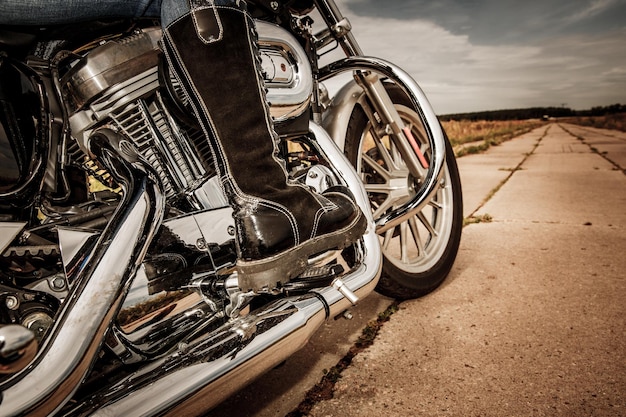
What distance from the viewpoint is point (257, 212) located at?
88cm

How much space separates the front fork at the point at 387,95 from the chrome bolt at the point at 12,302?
98cm

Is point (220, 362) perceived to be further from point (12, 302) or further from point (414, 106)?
point (414, 106)

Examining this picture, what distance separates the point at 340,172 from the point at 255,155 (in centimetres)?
43

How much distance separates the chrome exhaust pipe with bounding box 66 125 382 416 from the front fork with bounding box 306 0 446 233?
46 cm

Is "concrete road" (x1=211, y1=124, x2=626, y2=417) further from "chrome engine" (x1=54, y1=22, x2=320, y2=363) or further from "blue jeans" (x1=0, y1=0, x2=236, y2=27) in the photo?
"blue jeans" (x1=0, y1=0, x2=236, y2=27)

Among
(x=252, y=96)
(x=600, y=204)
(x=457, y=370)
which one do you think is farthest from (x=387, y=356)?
(x=600, y=204)

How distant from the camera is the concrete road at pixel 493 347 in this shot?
101 centimetres

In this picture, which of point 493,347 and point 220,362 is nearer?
point 220,362

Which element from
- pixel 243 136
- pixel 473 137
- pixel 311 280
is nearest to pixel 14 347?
pixel 243 136

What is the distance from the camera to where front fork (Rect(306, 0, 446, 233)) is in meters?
1.40

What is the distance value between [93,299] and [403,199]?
1.34 m

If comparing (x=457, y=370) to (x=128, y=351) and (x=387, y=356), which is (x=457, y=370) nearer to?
(x=387, y=356)

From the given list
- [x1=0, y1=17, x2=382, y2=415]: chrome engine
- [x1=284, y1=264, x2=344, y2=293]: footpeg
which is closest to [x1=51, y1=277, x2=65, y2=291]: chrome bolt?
[x1=0, y1=17, x2=382, y2=415]: chrome engine

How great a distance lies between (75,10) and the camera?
84cm
